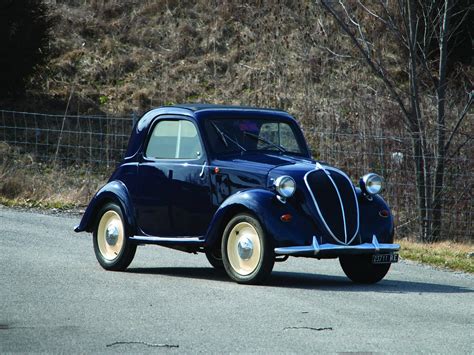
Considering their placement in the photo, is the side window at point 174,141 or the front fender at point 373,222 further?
the side window at point 174,141

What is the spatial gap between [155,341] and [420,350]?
6.09 ft

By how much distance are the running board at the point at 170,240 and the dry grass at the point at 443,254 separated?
12.3ft

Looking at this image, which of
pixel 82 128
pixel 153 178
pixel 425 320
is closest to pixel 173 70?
pixel 82 128

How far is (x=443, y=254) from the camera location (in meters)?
15.0

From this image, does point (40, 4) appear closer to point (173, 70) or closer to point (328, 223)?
point (173, 70)

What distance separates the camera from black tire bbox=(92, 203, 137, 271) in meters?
12.4

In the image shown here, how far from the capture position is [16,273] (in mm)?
11727

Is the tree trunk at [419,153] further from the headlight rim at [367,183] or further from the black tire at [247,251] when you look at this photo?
the black tire at [247,251]

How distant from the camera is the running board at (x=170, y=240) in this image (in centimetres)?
1179

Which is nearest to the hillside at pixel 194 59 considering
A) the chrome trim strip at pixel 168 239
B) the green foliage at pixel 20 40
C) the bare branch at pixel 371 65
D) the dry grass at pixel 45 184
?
the green foliage at pixel 20 40

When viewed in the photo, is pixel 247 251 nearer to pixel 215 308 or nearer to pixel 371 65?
pixel 215 308

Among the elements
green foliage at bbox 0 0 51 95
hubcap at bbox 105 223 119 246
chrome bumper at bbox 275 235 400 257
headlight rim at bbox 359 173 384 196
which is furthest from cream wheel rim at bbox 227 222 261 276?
green foliage at bbox 0 0 51 95

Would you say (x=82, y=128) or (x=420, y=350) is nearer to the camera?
(x=420, y=350)

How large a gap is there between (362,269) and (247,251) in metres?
1.48
